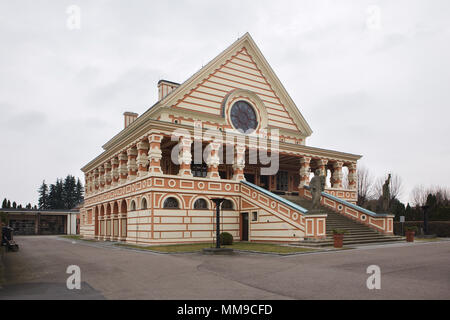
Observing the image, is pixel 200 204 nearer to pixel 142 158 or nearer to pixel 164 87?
pixel 142 158

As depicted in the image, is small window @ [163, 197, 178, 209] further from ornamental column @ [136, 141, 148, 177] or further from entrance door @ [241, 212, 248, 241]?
entrance door @ [241, 212, 248, 241]

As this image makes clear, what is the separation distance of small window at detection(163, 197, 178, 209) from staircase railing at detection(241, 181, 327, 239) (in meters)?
5.06

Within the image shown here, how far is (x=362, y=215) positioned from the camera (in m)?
26.2

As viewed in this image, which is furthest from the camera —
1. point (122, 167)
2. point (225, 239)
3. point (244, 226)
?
point (122, 167)

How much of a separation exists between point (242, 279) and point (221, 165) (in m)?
21.7

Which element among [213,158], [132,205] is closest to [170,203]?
[132,205]

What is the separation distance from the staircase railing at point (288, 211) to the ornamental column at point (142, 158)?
7.16m

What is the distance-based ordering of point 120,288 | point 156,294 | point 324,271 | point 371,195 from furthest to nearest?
1. point 371,195
2. point 324,271
3. point 120,288
4. point 156,294

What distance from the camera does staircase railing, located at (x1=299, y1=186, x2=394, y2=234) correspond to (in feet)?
81.9

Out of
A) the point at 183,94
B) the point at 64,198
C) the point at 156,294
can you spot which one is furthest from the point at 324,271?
the point at 64,198

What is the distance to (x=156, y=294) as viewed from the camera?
858cm

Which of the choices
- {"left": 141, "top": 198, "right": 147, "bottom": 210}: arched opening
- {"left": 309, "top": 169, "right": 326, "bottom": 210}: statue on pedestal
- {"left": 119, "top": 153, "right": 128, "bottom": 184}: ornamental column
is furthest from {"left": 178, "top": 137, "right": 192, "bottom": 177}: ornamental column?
{"left": 309, "top": 169, "right": 326, "bottom": 210}: statue on pedestal
